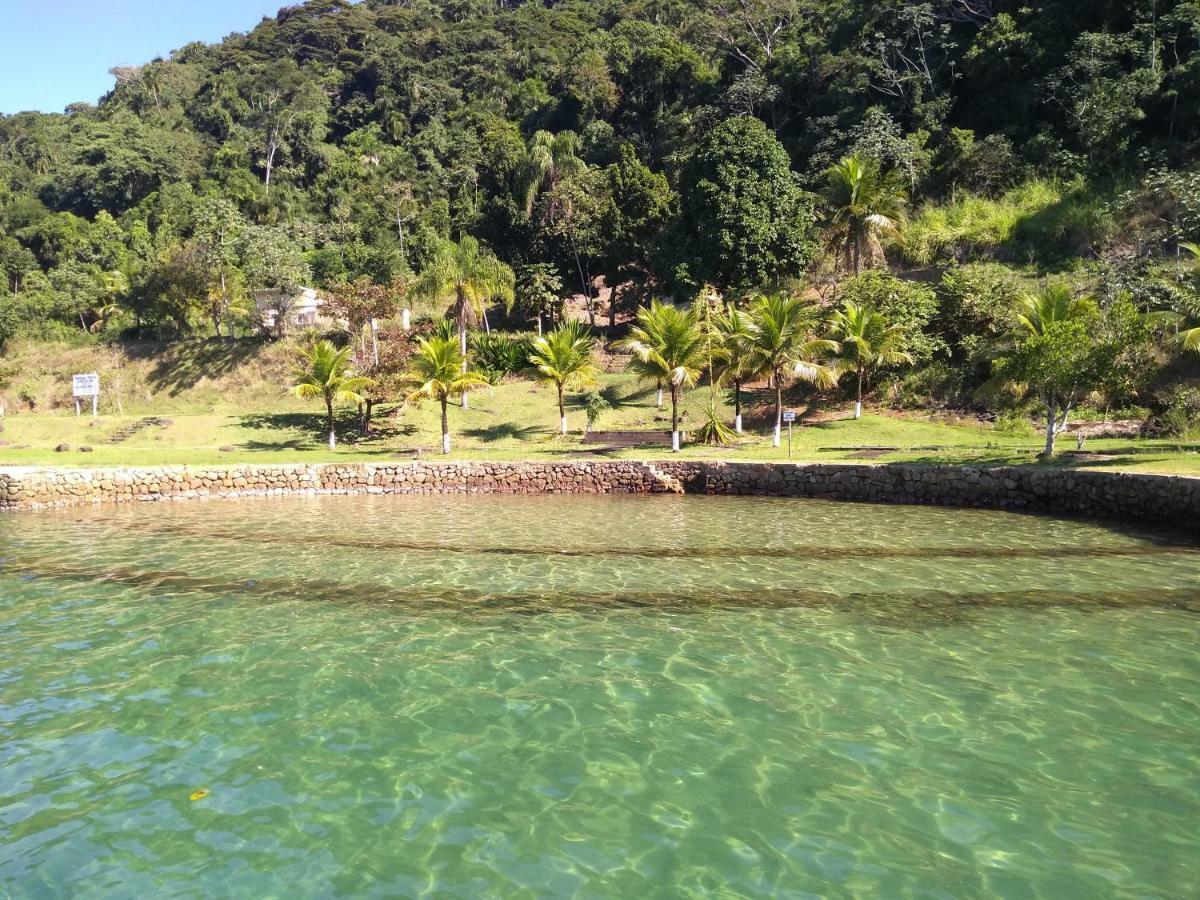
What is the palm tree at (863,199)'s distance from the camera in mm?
38375

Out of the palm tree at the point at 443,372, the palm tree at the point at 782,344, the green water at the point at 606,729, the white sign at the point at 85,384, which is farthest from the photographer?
the white sign at the point at 85,384

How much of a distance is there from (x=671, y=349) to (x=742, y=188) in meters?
15.8

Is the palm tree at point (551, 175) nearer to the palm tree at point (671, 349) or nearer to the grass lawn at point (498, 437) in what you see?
the grass lawn at point (498, 437)

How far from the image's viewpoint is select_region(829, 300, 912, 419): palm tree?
31250mm

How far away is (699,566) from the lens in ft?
44.4

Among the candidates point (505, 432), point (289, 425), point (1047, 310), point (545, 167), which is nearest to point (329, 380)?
point (289, 425)

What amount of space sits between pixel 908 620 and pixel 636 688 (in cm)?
440

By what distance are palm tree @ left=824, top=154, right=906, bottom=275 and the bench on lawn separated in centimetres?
1583

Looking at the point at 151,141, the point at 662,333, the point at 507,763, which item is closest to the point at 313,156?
the point at 151,141

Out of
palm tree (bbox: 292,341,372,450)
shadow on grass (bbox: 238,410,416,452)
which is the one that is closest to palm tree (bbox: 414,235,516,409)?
shadow on grass (bbox: 238,410,416,452)

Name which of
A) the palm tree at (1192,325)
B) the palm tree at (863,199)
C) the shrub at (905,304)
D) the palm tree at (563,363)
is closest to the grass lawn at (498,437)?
the palm tree at (563,363)

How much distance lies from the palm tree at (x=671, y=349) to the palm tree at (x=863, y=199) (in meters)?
14.0

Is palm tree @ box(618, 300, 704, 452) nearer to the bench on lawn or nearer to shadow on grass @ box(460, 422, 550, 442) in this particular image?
the bench on lawn

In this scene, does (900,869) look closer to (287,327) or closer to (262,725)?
(262,725)
